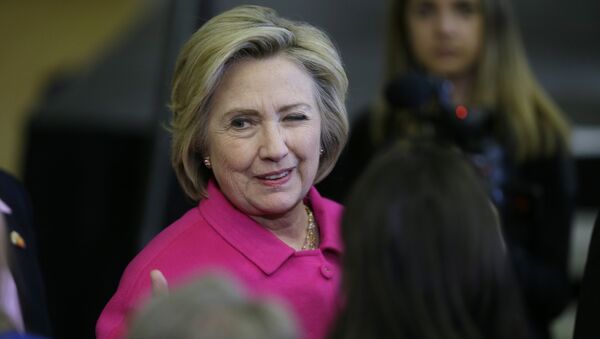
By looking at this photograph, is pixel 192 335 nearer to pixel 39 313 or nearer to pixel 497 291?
pixel 497 291

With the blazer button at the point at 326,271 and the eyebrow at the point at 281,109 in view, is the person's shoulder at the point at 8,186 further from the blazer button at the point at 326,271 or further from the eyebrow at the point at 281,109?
the blazer button at the point at 326,271

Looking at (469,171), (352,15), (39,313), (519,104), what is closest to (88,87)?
(352,15)

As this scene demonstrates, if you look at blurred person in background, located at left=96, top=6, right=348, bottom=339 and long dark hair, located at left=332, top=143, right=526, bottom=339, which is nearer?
long dark hair, located at left=332, top=143, right=526, bottom=339

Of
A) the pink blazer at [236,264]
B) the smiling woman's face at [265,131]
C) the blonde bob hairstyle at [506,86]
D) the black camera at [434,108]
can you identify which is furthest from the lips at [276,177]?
the blonde bob hairstyle at [506,86]

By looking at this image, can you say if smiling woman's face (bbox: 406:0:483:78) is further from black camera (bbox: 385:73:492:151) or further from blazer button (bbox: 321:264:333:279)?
blazer button (bbox: 321:264:333:279)

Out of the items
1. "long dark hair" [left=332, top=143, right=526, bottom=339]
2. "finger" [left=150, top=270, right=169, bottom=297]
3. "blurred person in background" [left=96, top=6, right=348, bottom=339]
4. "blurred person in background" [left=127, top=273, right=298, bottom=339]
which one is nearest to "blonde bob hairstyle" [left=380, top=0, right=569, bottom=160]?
"blurred person in background" [left=96, top=6, right=348, bottom=339]

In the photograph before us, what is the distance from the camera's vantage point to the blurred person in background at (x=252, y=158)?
2963 mm

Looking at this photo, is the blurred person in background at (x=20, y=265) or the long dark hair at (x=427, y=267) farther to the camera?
the blurred person in background at (x=20, y=265)

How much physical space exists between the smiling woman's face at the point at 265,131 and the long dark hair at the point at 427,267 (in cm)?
60

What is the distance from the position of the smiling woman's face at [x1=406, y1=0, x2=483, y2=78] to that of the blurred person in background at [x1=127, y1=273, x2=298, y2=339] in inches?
101

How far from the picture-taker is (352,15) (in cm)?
820

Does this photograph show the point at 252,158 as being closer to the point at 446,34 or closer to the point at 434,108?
the point at 434,108

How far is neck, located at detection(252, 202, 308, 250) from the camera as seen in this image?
310 cm

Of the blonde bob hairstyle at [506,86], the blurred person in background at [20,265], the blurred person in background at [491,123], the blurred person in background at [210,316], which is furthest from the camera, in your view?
the blonde bob hairstyle at [506,86]
